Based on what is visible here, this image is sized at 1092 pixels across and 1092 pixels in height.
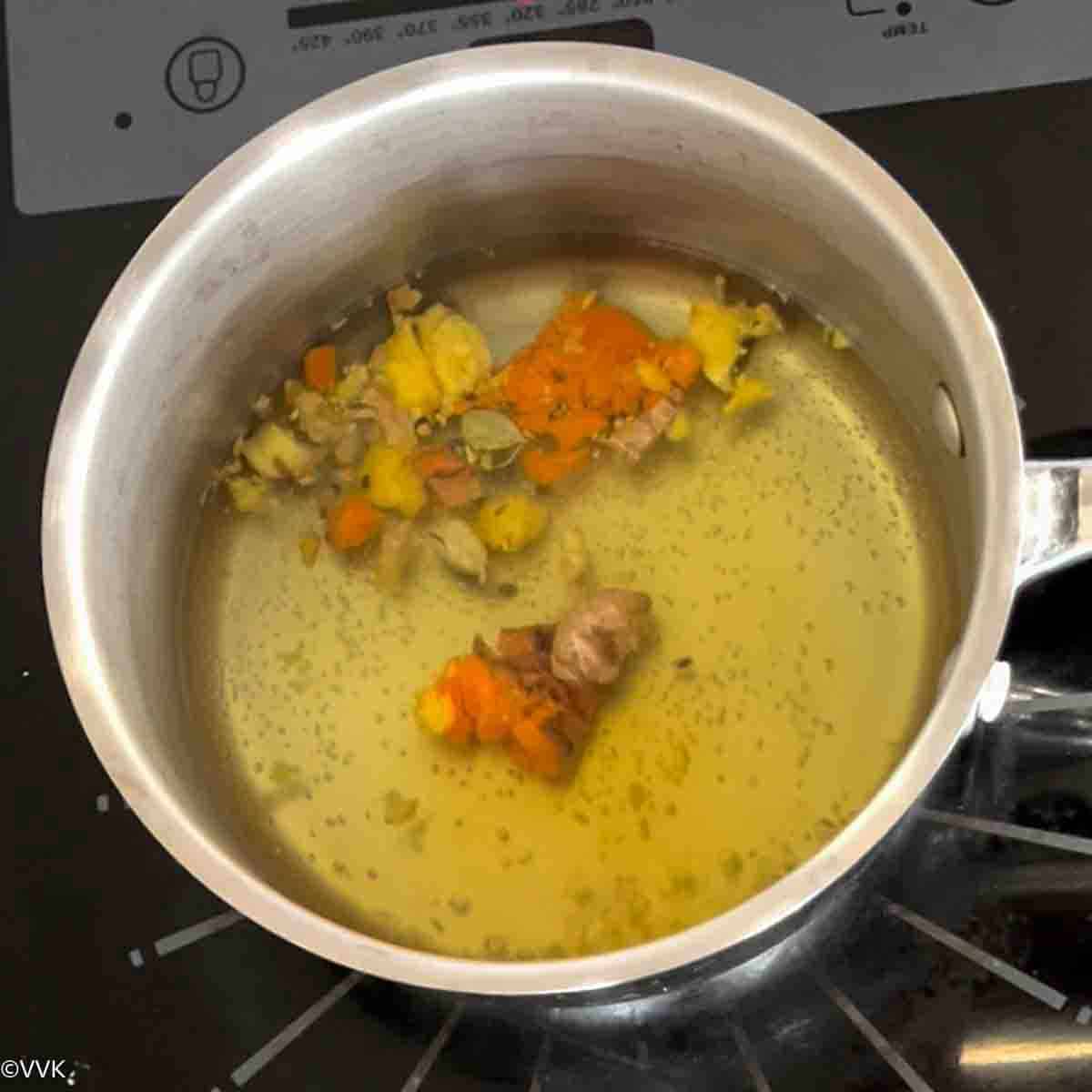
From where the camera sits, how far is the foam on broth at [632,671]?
77 centimetres

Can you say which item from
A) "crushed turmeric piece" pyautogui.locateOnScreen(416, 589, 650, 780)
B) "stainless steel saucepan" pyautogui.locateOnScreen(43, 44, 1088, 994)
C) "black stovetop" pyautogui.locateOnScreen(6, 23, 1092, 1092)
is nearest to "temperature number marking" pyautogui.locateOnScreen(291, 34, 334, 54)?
"stainless steel saucepan" pyautogui.locateOnScreen(43, 44, 1088, 994)

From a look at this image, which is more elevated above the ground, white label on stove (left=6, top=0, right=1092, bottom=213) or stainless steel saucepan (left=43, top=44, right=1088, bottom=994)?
white label on stove (left=6, top=0, right=1092, bottom=213)

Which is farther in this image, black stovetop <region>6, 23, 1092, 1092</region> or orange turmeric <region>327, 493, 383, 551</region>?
orange turmeric <region>327, 493, 383, 551</region>

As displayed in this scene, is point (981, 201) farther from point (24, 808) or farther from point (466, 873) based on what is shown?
point (24, 808)

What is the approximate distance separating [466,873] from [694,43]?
0.46 m

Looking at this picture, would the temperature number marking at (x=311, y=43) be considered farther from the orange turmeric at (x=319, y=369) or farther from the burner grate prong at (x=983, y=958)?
the burner grate prong at (x=983, y=958)

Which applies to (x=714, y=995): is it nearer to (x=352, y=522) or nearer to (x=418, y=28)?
(x=352, y=522)

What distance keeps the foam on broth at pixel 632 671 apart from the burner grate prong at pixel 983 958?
7cm

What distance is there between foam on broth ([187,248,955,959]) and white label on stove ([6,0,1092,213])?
13cm

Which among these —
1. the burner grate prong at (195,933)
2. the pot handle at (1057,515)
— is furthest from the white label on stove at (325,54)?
the burner grate prong at (195,933)

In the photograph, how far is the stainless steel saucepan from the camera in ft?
1.94

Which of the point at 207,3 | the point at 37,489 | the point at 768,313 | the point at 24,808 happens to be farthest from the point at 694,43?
the point at 24,808

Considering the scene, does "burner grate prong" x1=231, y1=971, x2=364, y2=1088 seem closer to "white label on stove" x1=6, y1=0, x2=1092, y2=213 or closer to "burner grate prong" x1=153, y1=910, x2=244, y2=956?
"burner grate prong" x1=153, y1=910, x2=244, y2=956

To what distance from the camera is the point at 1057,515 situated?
625mm
